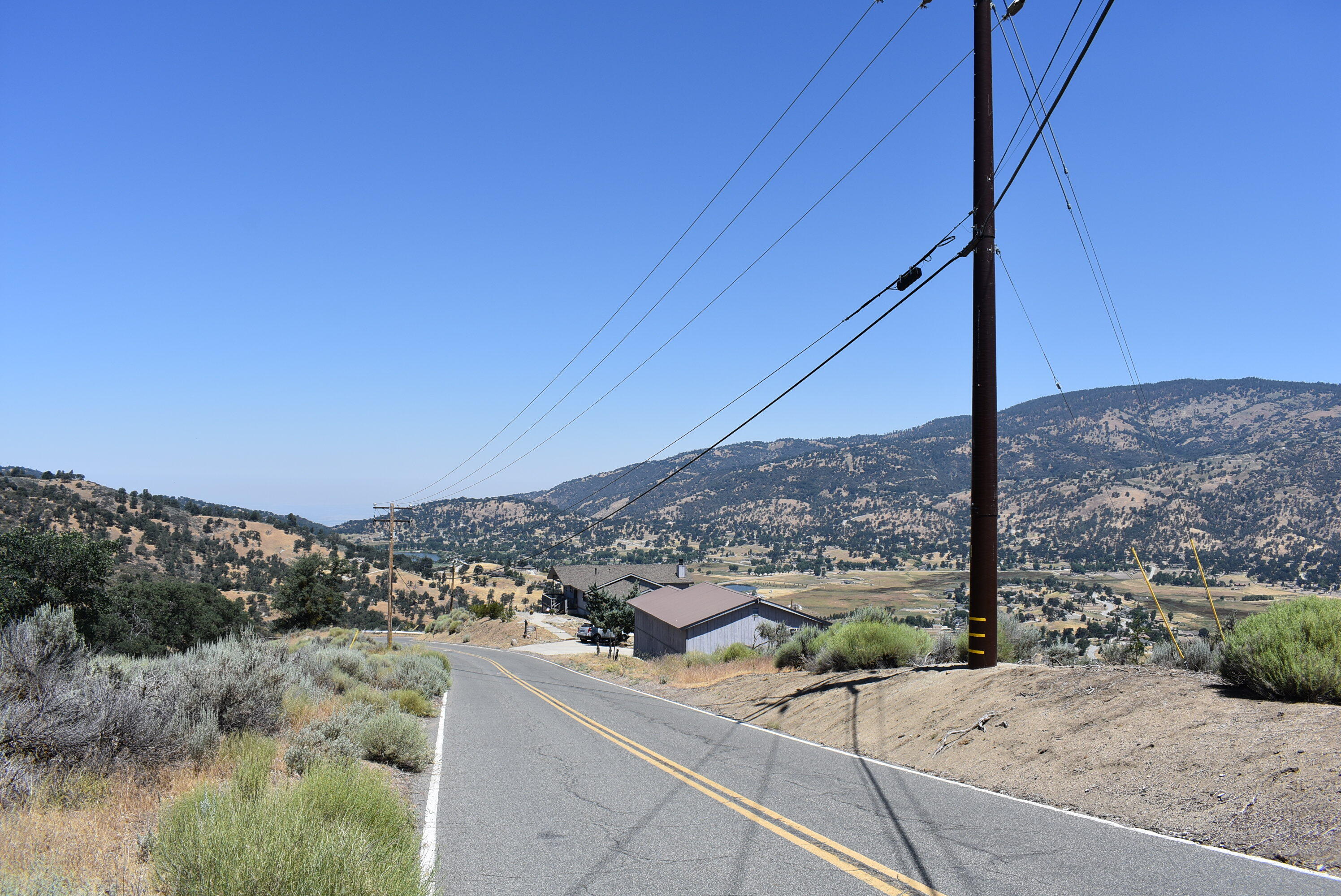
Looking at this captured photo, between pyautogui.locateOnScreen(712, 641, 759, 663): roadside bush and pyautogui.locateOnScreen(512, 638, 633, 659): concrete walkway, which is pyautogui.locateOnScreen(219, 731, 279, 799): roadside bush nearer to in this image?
pyautogui.locateOnScreen(712, 641, 759, 663): roadside bush

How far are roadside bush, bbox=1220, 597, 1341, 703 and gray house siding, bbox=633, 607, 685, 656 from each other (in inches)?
1391

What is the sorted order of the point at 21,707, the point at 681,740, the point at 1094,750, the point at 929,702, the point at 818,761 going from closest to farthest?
the point at 21,707, the point at 1094,750, the point at 818,761, the point at 929,702, the point at 681,740

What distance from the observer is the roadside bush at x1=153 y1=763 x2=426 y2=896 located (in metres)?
4.12

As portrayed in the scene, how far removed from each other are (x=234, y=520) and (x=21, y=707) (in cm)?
10430

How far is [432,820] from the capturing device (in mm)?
7973

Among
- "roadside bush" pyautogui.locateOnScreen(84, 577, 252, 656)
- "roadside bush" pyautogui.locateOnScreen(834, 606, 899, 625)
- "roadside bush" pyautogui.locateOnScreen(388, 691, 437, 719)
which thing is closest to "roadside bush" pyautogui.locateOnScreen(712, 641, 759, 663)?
"roadside bush" pyautogui.locateOnScreen(834, 606, 899, 625)

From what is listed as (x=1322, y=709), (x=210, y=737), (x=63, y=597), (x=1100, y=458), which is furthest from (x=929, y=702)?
(x=1100, y=458)

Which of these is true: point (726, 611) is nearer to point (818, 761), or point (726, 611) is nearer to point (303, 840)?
point (818, 761)

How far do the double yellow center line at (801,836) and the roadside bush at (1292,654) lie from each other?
6.53 metres

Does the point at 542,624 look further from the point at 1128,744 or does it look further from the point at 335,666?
the point at 1128,744

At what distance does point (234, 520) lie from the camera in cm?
9688

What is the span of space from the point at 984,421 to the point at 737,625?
3304cm

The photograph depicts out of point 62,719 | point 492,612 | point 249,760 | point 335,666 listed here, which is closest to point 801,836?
point 249,760

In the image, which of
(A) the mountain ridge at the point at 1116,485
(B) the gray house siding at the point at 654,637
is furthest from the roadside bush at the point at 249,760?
(B) the gray house siding at the point at 654,637
